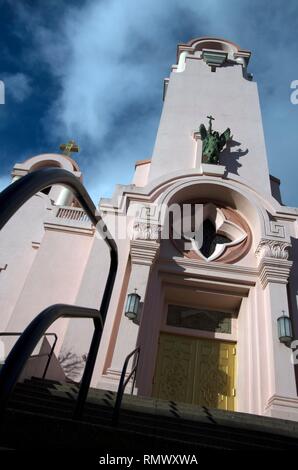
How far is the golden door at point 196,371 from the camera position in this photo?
25.4 feet

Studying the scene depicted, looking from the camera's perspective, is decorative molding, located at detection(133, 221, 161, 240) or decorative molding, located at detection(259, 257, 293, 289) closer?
decorative molding, located at detection(259, 257, 293, 289)

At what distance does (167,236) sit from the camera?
30.9 feet

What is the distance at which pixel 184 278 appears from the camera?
8812 mm

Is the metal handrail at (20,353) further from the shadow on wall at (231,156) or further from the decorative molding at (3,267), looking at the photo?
the shadow on wall at (231,156)

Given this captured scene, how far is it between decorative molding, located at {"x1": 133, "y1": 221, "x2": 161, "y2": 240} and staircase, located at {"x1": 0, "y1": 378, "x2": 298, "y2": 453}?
12.1 ft

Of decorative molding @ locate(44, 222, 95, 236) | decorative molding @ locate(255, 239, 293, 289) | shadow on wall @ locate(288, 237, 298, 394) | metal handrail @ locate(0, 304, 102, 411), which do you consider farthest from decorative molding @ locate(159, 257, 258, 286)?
metal handrail @ locate(0, 304, 102, 411)

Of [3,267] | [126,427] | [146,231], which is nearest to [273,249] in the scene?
[146,231]

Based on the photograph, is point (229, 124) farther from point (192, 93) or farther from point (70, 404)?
point (70, 404)

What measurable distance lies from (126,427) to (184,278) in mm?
5525

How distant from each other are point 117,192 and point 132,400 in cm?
580

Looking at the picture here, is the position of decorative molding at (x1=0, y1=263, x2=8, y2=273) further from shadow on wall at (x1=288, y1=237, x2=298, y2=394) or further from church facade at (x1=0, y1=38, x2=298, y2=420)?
shadow on wall at (x1=288, y1=237, x2=298, y2=394)

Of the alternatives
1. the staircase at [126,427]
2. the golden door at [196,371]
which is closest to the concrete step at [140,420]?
the staircase at [126,427]

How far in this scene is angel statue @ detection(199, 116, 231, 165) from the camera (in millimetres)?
11164

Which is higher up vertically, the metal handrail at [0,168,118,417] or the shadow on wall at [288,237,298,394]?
the shadow on wall at [288,237,298,394]
